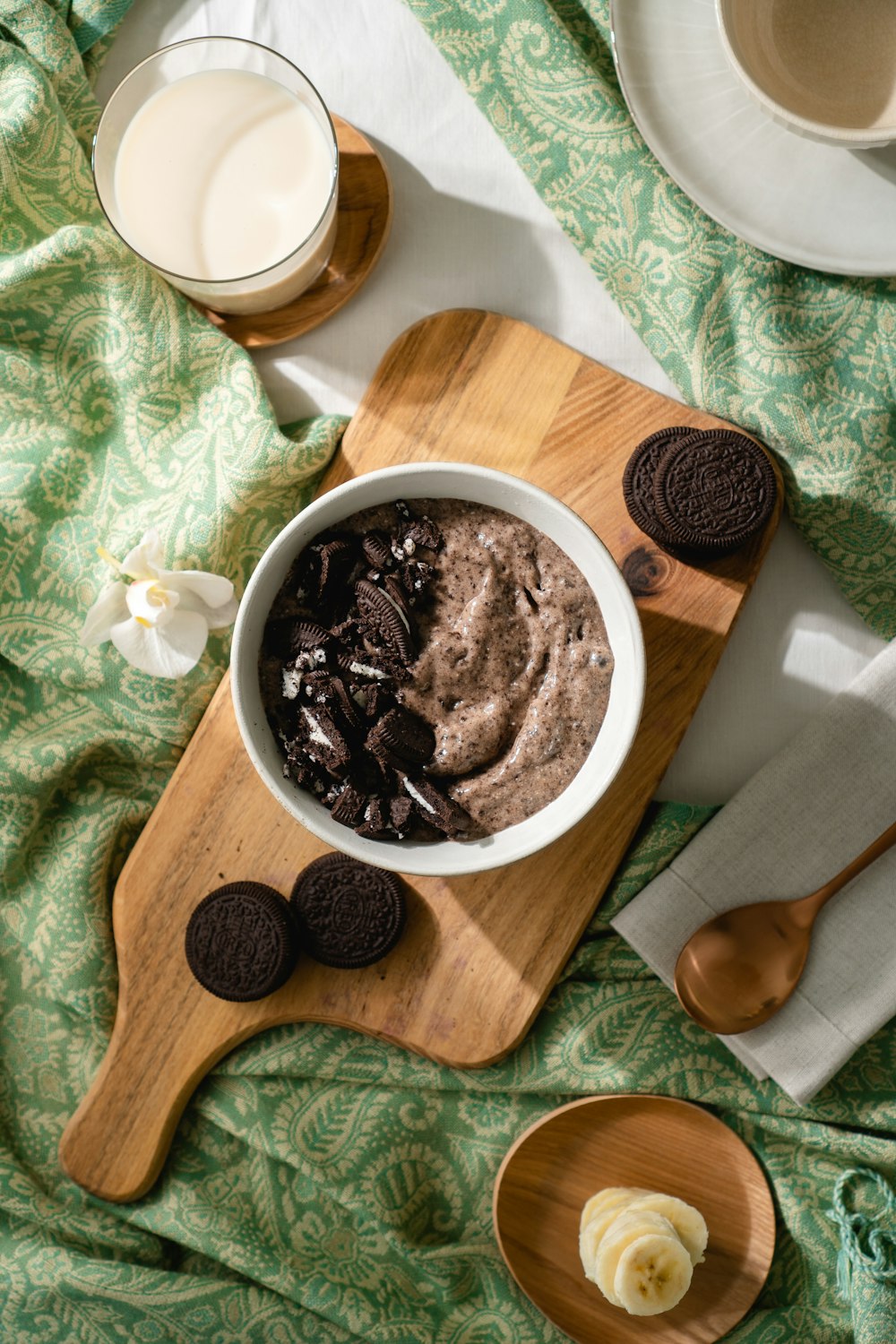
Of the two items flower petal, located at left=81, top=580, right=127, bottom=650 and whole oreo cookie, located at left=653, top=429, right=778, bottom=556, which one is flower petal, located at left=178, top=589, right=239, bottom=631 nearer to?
flower petal, located at left=81, top=580, right=127, bottom=650

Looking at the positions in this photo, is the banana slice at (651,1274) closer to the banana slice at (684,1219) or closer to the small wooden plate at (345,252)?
the banana slice at (684,1219)

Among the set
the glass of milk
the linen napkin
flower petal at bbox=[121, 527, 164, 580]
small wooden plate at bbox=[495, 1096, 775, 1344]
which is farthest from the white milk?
small wooden plate at bbox=[495, 1096, 775, 1344]

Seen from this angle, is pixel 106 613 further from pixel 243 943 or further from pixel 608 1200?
pixel 608 1200

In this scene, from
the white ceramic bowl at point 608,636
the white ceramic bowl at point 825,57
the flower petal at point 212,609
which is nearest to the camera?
the white ceramic bowl at point 608,636

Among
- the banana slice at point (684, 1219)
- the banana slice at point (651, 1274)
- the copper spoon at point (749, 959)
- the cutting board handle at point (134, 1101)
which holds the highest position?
the cutting board handle at point (134, 1101)

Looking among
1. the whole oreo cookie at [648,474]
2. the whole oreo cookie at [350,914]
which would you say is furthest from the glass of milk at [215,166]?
Answer: the whole oreo cookie at [350,914]

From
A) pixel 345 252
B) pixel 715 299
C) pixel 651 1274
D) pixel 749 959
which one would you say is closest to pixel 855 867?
pixel 749 959
